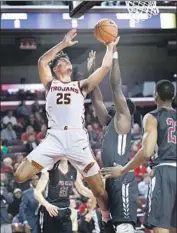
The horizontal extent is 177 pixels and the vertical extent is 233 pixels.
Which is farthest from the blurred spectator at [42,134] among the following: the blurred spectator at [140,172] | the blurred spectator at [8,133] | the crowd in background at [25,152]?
the blurred spectator at [140,172]

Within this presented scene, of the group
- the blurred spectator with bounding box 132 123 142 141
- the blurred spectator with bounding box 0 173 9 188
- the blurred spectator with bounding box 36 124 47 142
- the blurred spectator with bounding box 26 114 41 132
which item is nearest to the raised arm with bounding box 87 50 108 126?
the blurred spectator with bounding box 0 173 9 188

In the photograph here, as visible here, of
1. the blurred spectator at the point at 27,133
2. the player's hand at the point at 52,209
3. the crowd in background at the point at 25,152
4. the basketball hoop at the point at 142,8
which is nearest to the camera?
the player's hand at the point at 52,209

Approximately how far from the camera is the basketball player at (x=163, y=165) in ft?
18.2

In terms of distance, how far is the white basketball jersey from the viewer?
237 inches

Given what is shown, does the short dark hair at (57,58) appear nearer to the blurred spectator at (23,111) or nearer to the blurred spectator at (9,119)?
the blurred spectator at (9,119)

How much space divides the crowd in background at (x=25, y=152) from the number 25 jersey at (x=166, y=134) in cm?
415

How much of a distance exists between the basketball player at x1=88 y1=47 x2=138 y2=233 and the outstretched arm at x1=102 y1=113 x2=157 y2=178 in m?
0.48

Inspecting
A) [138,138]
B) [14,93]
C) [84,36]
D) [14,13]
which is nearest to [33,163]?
[14,13]

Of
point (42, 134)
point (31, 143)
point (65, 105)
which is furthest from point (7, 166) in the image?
point (65, 105)

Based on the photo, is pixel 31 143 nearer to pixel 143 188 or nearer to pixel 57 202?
pixel 143 188

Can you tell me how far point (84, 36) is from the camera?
16406 millimetres

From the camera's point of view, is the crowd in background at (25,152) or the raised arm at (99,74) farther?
the crowd in background at (25,152)

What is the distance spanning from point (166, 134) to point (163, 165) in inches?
11.4

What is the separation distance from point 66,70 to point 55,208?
1526 millimetres
